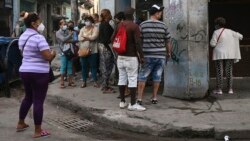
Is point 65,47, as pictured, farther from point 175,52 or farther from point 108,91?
point 175,52

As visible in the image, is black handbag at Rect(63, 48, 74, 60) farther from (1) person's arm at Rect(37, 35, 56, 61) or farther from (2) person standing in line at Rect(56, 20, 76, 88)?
(1) person's arm at Rect(37, 35, 56, 61)

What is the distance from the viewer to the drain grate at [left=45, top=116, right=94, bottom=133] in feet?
24.1

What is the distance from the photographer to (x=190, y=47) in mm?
8672

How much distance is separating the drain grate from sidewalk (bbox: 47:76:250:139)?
0.62ft

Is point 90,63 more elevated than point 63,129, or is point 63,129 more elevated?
point 90,63

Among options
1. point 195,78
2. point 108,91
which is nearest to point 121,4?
point 108,91

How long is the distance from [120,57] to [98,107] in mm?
972

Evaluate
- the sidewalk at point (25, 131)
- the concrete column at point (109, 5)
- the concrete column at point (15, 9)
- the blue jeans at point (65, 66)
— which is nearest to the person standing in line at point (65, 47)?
the blue jeans at point (65, 66)

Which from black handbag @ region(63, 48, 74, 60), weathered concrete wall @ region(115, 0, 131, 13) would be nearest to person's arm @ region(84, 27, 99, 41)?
black handbag @ region(63, 48, 74, 60)

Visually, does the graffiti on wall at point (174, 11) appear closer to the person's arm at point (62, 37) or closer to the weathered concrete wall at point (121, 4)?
the weathered concrete wall at point (121, 4)

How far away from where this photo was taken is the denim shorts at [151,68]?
8.09m

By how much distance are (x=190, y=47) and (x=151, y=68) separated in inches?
39.5

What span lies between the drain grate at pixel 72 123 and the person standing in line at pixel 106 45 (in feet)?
6.33

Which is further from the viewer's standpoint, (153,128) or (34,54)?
(153,128)
